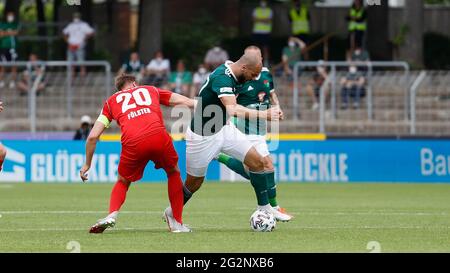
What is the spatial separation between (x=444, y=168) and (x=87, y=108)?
31.5 feet

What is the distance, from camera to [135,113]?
1498 cm

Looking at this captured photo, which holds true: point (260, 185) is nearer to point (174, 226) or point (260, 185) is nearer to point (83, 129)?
point (174, 226)

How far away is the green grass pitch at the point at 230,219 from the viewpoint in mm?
13547

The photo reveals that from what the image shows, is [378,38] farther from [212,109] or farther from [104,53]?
[212,109]

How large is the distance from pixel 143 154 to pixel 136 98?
67 centimetres

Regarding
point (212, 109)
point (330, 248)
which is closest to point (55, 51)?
point (212, 109)

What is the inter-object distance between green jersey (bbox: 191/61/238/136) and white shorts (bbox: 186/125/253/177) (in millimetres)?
90

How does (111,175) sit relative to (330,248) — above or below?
below

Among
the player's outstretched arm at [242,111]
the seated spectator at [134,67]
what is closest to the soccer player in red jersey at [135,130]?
the player's outstretched arm at [242,111]

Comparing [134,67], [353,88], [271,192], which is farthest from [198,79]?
[271,192]

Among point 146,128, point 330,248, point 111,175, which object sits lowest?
point 111,175

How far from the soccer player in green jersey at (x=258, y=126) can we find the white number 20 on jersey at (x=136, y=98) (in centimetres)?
262

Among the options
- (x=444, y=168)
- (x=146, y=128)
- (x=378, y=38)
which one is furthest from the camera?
(x=378, y=38)
